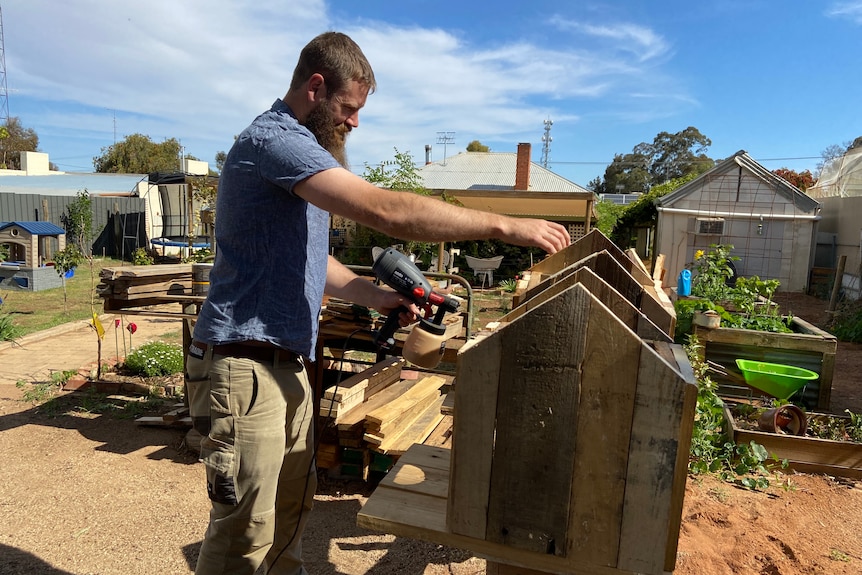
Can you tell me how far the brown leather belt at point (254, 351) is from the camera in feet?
6.43

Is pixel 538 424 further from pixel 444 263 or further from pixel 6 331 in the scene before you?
pixel 444 263

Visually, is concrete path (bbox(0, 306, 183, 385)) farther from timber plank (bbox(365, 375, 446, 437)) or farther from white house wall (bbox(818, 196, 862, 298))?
white house wall (bbox(818, 196, 862, 298))

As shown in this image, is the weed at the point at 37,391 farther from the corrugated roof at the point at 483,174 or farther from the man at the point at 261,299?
the corrugated roof at the point at 483,174

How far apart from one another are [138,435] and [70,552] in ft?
5.95

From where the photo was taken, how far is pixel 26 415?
530 cm

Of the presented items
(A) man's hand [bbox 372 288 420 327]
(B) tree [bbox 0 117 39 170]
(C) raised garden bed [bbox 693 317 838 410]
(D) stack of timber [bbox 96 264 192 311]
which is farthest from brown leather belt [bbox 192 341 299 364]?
(B) tree [bbox 0 117 39 170]

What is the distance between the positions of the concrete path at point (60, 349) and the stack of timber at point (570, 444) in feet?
20.2

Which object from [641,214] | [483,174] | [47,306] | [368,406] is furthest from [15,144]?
[368,406]

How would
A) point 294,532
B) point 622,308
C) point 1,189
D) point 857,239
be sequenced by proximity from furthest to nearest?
point 1,189 → point 857,239 → point 294,532 → point 622,308

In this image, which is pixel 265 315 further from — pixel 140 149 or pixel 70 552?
pixel 140 149

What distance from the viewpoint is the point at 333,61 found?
193 centimetres

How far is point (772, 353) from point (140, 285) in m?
5.87

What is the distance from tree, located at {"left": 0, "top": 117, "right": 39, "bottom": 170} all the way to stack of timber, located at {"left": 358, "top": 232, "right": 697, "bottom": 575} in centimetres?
4513

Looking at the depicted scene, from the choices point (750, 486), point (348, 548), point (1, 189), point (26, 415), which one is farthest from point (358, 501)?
point (1, 189)
